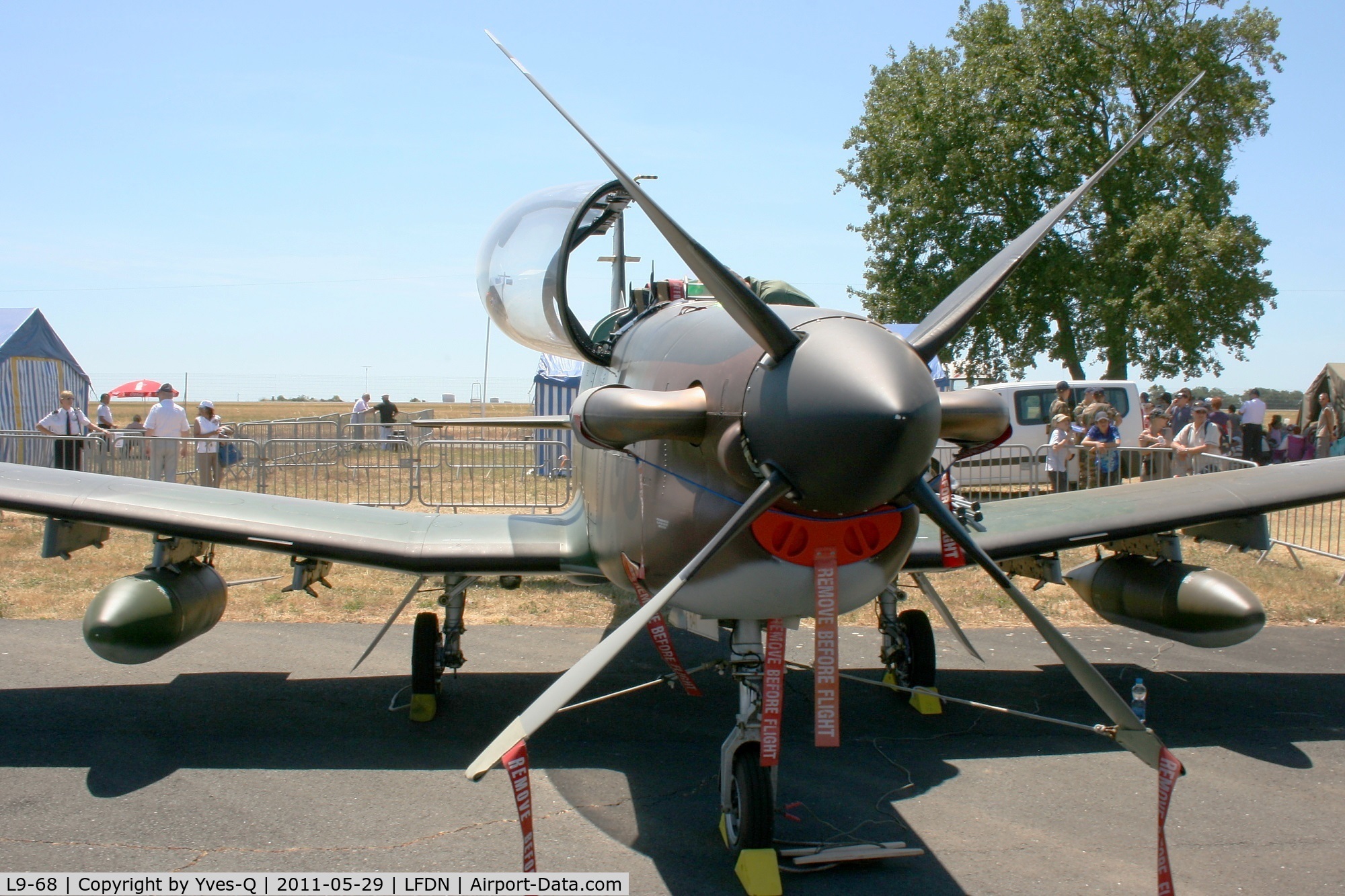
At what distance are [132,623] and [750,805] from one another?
11.3ft

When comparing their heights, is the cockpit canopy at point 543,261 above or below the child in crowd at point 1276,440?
above

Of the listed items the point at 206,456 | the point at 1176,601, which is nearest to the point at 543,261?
the point at 1176,601

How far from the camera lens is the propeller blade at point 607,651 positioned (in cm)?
288

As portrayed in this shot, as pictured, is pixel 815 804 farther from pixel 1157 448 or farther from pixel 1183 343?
pixel 1183 343

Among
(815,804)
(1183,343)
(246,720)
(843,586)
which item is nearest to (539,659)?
(246,720)

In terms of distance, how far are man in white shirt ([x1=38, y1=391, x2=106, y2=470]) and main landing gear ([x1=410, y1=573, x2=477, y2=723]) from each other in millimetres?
8838

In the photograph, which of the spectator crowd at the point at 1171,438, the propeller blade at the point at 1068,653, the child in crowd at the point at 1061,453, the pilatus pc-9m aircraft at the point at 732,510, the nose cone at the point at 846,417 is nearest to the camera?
the nose cone at the point at 846,417

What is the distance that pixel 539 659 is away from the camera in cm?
707

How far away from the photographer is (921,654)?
20.2ft

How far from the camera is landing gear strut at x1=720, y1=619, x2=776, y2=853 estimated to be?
375cm

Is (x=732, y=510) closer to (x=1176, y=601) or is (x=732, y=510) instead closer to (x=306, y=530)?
(x=306, y=530)

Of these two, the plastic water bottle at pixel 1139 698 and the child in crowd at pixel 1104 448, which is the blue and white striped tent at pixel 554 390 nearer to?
the child in crowd at pixel 1104 448

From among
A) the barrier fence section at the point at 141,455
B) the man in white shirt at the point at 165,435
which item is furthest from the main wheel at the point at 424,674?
the man in white shirt at the point at 165,435

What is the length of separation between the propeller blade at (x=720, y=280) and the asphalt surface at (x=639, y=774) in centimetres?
213
